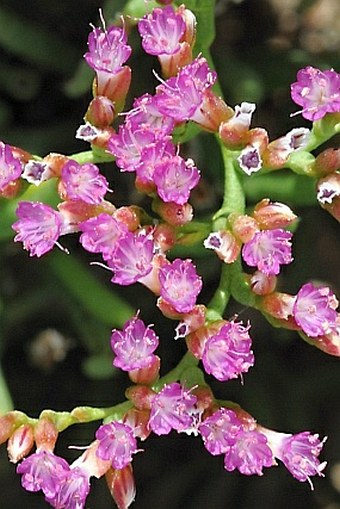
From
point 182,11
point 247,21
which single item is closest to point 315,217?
point 247,21

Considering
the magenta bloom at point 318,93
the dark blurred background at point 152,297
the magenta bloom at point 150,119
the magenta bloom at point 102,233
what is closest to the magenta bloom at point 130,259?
the magenta bloom at point 102,233

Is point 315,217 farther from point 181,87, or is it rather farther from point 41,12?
point 181,87

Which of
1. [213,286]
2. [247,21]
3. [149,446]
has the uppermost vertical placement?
[247,21]

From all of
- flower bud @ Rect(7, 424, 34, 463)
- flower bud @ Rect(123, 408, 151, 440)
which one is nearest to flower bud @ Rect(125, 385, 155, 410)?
flower bud @ Rect(123, 408, 151, 440)

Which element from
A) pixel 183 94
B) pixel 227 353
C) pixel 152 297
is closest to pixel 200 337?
pixel 227 353

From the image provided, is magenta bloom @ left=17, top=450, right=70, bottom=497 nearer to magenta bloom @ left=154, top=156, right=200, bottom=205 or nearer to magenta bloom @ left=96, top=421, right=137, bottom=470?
magenta bloom @ left=96, top=421, right=137, bottom=470

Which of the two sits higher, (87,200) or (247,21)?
(87,200)

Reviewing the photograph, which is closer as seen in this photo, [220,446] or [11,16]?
[220,446]
